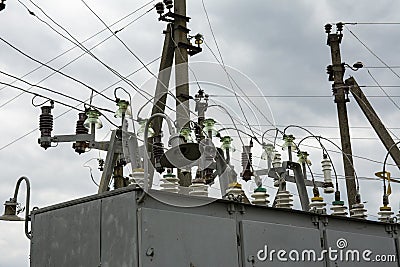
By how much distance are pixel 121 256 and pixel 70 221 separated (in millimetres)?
831

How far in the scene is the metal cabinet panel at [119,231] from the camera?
438cm

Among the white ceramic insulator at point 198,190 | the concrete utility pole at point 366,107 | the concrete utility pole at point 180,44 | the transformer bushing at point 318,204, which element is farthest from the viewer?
the concrete utility pole at point 366,107

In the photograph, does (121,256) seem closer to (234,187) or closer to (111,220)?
(111,220)

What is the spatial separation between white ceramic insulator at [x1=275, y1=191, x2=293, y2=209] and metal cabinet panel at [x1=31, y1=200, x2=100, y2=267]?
2.02 meters

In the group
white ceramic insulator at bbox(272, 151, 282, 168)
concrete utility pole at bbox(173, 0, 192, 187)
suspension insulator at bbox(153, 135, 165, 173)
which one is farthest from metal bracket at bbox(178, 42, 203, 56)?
suspension insulator at bbox(153, 135, 165, 173)

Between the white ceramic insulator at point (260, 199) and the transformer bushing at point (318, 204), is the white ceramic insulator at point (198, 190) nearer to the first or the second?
the white ceramic insulator at point (260, 199)

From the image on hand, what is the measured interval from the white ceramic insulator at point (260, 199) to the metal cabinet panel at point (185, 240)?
2.53 feet

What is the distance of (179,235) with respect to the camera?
4633 millimetres

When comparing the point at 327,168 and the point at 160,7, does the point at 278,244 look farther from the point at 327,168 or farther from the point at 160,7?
the point at 160,7

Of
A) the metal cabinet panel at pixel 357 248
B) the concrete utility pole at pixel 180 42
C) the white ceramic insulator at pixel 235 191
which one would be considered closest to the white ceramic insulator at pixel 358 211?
the metal cabinet panel at pixel 357 248

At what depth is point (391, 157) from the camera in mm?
13297

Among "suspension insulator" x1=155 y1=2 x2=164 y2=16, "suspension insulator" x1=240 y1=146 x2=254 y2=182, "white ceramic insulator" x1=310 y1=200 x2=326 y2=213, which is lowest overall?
"white ceramic insulator" x1=310 y1=200 x2=326 y2=213

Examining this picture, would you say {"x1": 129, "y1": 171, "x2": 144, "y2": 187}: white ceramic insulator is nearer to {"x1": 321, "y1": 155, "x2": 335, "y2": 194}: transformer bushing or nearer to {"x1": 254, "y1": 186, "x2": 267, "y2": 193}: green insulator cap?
{"x1": 254, "y1": 186, "x2": 267, "y2": 193}: green insulator cap

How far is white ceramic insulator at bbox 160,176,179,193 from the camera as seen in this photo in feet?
16.4
